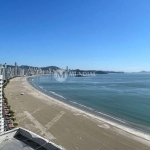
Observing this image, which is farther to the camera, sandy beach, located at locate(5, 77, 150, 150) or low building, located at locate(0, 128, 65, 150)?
sandy beach, located at locate(5, 77, 150, 150)

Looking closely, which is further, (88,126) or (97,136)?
(88,126)

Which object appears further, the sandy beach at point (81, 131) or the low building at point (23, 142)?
the sandy beach at point (81, 131)

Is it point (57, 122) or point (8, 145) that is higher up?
point (8, 145)

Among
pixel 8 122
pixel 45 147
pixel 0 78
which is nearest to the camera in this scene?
pixel 45 147

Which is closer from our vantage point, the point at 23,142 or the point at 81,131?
the point at 23,142

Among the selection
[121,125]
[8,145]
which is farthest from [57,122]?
[8,145]

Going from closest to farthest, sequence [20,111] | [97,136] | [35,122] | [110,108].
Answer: [97,136], [35,122], [20,111], [110,108]

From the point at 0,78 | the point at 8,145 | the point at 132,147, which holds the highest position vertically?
the point at 0,78

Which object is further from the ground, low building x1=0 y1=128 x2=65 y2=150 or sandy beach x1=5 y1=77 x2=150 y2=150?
low building x1=0 y1=128 x2=65 y2=150

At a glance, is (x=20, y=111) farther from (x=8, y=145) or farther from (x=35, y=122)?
(x=8, y=145)

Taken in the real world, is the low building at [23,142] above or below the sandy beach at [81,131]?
above

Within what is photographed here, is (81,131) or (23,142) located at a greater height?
(23,142)
